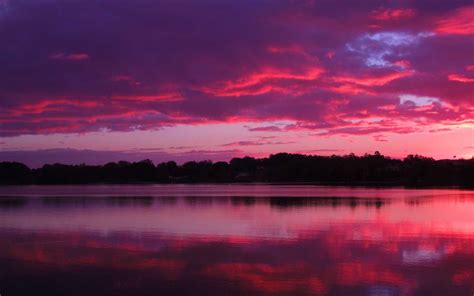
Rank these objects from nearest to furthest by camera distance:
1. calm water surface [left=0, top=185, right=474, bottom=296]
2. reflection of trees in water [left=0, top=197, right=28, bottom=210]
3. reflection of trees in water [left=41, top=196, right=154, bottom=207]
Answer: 1. calm water surface [left=0, top=185, right=474, bottom=296]
2. reflection of trees in water [left=0, top=197, right=28, bottom=210]
3. reflection of trees in water [left=41, top=196, right=154, bottom=207]

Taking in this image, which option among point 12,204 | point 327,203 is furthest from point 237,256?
point 12,204

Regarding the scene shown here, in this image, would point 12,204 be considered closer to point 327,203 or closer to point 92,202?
point 92,202

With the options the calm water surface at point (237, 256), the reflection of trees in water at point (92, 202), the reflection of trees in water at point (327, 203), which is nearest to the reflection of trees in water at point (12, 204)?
the reflection of trees in water at point (92, 202)

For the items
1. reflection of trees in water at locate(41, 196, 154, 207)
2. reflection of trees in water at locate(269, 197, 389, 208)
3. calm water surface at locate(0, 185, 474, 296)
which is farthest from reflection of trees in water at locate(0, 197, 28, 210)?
reflection of trees in water at locate(269, 197, 389, 208)

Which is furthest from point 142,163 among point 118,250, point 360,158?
point 118,250

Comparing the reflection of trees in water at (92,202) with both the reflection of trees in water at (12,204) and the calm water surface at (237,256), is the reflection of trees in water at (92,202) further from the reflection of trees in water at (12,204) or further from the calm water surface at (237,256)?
the calm water surface at (237,256)

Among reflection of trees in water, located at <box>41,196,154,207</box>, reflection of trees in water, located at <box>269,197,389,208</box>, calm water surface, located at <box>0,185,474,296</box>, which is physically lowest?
calm water surface, located at <box>0,185,474,296</box>

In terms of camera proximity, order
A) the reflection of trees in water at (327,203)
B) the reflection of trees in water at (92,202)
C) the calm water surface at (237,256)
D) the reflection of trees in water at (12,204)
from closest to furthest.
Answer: the calm water surface at (237,256) < the reflection of trees in water at (12,204) < the reflection of trees in water at (327,203) < the reflection of trees in water at (92,202)

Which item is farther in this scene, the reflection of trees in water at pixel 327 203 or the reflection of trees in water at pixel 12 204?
the reflection of trees in water at pixel 327 203

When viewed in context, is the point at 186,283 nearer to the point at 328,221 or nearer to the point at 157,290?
the point at 157,290

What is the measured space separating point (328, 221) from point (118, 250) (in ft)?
46.3

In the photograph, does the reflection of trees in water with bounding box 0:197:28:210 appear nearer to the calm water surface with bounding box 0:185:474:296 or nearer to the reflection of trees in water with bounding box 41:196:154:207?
the reflection of trees in water with bounding box 41:196:154:207

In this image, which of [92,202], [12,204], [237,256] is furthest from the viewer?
[92,202]

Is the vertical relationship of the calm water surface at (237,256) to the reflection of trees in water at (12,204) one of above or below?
below
